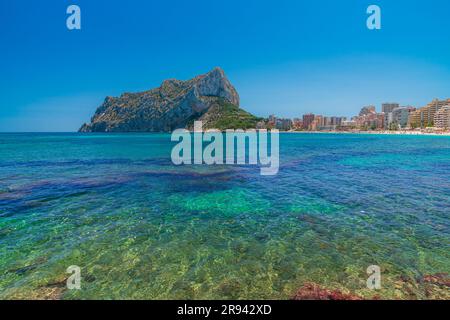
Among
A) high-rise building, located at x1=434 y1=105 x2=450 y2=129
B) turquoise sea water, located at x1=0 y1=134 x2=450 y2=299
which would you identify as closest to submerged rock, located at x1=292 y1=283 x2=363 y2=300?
turquoise sea water, located at x1=0 y1=134 x2=450 y2=299

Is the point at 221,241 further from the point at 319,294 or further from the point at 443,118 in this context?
the point at 443,118

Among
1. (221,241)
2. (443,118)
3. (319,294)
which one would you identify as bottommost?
(319,294)

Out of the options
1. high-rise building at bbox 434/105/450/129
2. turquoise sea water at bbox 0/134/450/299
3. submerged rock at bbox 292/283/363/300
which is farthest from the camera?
high-rise building at bbox 434/105/450/129

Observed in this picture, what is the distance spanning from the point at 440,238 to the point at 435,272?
11.0 ft

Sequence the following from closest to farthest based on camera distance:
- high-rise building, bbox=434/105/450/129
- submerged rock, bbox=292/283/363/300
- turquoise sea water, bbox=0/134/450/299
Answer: submerged rock, bbox=292/283/363/300, turquoise sea water, bbox=0/134/450/299, high-rise building, bbox=434/105/450/129

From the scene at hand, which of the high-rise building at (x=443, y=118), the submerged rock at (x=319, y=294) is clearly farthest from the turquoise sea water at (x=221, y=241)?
the high-rise building at (x=443, y=118)

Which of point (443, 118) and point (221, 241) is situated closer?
point (221, 241)

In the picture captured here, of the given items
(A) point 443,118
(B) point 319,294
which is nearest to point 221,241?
(B) point 319,294

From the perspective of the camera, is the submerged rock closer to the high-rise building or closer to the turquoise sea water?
the turquoise sea water

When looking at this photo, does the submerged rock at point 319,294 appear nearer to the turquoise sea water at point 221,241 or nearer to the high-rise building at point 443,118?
the turquoise sea water at point 221,241

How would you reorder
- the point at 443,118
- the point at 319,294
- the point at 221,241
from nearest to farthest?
the point at 319,294
the point at 221,241
the point at 443,118
